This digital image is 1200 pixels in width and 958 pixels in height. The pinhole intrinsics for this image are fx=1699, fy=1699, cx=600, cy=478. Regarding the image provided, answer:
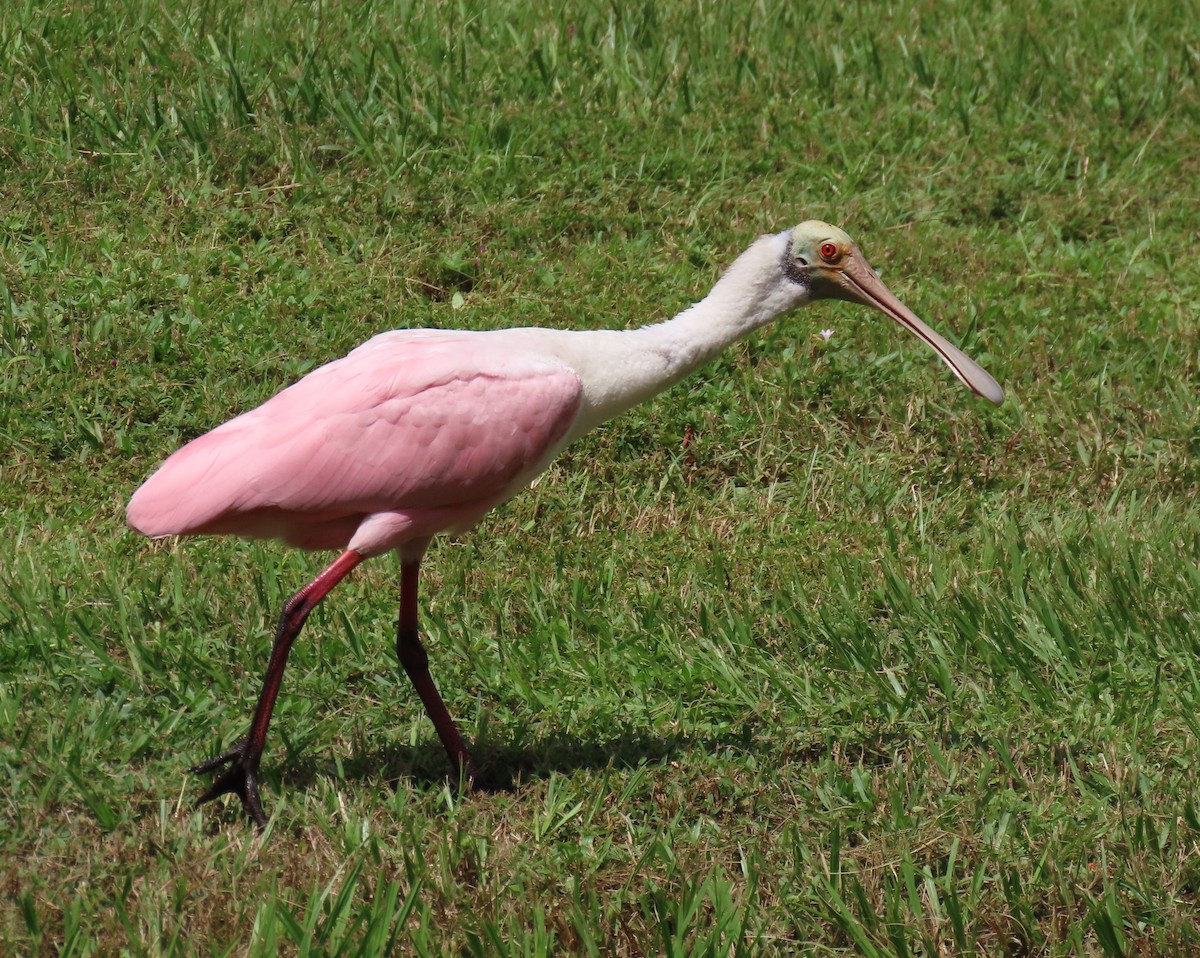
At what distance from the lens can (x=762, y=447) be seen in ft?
20.7

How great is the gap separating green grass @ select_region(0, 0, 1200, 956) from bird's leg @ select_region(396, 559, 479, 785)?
0.12 m

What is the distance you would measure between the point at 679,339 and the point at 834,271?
562mm

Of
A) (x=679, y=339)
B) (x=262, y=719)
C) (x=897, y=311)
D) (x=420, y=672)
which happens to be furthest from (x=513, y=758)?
(x=897, y=311)

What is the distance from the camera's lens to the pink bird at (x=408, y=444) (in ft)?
14.3

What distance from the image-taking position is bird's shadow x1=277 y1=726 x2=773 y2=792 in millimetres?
4535

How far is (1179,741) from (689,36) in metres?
4.77

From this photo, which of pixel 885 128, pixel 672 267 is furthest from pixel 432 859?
pixel 885 128

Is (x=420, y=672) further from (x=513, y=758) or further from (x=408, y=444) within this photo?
(x=408, y=444)

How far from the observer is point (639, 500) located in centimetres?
613

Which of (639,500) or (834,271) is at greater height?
(834,271)

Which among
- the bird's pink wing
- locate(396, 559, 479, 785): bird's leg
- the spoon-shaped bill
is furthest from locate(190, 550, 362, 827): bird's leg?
the spoon-shaped bill

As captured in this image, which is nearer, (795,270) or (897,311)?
(795,270)

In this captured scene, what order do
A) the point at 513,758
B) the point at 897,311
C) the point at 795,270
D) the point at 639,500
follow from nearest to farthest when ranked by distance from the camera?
the point at 513,758 → the point at 795,270 → the point at 897,311 → the point at 639,500

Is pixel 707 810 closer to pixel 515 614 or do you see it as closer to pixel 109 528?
pixel 515 614
